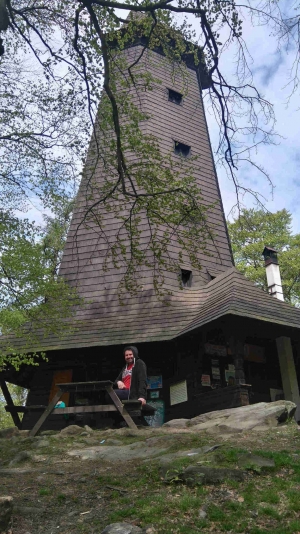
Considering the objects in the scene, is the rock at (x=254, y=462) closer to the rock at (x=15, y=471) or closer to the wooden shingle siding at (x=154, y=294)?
the rock at (x=15, y=471)

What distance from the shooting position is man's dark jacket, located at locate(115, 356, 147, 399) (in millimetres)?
7500

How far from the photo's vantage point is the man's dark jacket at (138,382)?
7500mm

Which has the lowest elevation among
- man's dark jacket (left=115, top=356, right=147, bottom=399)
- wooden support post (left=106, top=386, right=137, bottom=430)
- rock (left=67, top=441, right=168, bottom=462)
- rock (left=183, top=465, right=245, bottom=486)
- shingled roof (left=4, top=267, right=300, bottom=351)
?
rock (left=183, top=465, right=245, bottom=486)

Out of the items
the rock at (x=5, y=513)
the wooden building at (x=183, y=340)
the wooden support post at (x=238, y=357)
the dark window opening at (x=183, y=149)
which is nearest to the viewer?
the rock at (x=5, y=513)

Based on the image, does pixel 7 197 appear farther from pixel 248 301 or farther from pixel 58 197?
pixel 248 301

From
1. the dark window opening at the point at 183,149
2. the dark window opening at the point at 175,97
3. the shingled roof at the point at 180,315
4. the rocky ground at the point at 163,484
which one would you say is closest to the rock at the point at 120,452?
the rocky ground at the point at 163,484

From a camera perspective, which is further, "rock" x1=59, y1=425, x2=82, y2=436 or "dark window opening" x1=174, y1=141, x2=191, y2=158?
"dark window opening" x1=174, y1=141, x2=191, y2=158

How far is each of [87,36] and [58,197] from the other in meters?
2.71

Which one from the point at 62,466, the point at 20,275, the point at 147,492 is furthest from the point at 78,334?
the point at 147,492

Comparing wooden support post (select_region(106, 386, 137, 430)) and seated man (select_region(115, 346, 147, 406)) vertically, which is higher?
seated man (select_region(115, 346, 147, 406))

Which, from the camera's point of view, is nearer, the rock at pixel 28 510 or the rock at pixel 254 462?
the rock at pixel 28 510

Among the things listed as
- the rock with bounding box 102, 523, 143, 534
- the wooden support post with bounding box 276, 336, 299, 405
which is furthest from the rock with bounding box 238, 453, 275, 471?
the wooden support post with bounding box 276, 336, 299, 405

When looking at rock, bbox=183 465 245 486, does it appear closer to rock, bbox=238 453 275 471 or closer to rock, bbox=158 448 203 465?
rock, bbox=238 453 275 471

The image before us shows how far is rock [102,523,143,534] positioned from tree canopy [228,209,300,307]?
1964cm
